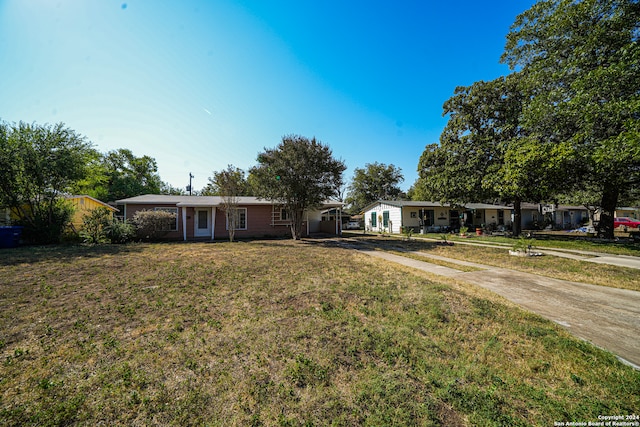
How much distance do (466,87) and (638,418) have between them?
1948 centimetres

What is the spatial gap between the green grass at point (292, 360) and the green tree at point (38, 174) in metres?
10.7

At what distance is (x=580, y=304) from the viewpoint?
4590 mm

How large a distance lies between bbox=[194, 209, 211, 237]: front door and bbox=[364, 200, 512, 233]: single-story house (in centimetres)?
1598

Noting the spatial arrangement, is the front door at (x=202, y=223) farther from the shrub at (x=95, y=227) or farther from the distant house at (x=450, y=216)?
the distant house at (x=450, y=216)

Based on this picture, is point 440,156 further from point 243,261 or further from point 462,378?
point 462,378

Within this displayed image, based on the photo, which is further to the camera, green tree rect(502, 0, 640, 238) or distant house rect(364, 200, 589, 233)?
distant house rect(364, 200, 589, 233)

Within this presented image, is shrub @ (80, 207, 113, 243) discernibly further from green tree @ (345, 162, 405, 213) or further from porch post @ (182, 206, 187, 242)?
green tree @ (345, 162, 405, 213)

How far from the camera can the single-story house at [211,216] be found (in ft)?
51.9

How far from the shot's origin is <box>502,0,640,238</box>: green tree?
9.21 m

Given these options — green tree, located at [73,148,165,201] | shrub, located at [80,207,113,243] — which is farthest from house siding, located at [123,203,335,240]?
green tree, located at [73,148,165,201]

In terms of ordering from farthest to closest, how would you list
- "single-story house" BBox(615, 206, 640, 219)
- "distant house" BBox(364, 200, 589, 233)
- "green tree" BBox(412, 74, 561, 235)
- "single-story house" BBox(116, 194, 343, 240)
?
1. "single-story house" BBox(615, 206, 640, 219)
2. "distant house" BBox(364, 200, 589, 233)
3. "single-story house" BBox(116, 194, 343, 240)
4. "green tree" BBox(412, 74, 561, 235)

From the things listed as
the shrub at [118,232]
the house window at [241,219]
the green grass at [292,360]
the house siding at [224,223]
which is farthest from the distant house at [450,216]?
the shrub at [118,232]

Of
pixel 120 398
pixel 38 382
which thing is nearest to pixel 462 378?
pixel 120 398

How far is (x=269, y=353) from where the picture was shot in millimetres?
2955
